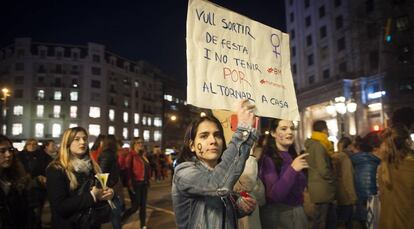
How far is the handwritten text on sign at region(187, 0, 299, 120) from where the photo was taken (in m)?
2.60

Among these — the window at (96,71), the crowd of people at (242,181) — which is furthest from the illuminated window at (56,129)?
the crowd of people at (242,181)

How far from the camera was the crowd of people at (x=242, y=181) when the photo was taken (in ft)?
7.29

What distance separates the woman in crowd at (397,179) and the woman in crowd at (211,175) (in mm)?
2375

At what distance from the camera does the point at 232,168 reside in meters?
2.08

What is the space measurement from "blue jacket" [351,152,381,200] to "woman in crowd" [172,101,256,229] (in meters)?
4.62

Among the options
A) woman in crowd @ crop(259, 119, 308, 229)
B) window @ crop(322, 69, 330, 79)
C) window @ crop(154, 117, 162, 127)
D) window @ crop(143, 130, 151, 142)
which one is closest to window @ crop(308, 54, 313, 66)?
window @ crop(322, 69, 330, 79)

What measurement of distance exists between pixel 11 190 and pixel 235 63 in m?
3.13

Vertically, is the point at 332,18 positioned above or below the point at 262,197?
above

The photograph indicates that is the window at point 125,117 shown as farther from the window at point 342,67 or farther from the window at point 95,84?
the window at point 342,67

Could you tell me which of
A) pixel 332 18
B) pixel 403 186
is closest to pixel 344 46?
pixel 332 18

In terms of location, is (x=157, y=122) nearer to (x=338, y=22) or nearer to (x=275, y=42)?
(x=338, y=22)

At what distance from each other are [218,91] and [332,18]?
44806mm

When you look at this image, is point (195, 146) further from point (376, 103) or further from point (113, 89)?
point (113, 89)

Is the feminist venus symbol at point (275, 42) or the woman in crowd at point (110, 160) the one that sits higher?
the feminist venus symbol at point (275, 42)
